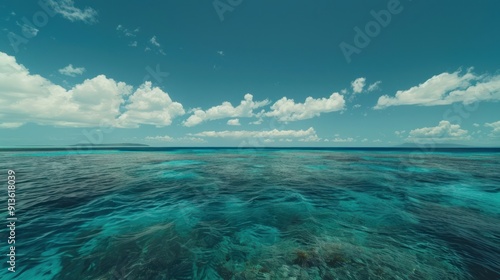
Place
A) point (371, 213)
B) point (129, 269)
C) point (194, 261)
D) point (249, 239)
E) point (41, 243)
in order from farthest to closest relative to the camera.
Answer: point (371, 213) < point (249, 239) < point (41, 243) < point (194, 261) < point (129, 269)

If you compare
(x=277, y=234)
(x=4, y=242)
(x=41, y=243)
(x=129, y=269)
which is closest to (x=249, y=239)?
(x=277, y=234)

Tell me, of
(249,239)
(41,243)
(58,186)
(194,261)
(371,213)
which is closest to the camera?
(194,261)

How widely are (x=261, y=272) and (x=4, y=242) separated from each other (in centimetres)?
1242

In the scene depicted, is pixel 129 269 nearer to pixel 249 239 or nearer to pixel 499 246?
pixel 249 239

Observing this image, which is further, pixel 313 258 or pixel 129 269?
pixel 313 258

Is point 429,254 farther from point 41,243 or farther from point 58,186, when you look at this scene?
point 58,186

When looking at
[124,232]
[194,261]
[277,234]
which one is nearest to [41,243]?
[124,232]

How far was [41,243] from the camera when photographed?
346 inches

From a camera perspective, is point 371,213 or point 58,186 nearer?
point 371,213

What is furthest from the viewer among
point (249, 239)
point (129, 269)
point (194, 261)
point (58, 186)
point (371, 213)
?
point (58, 186)

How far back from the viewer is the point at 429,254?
808cm

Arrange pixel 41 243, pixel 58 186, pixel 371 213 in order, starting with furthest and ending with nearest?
pixel 58 186 < pixel 371 213 < pixel 41 243

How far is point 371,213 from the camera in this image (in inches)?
507

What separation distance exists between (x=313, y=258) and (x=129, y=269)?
24.0 feet
